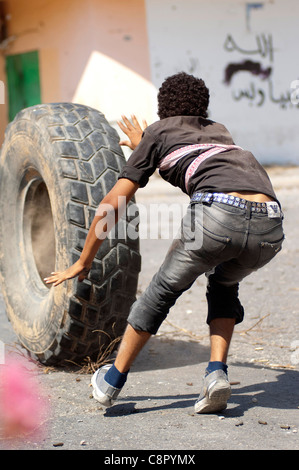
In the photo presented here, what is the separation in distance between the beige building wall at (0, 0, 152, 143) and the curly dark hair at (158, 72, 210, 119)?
9.94 meters

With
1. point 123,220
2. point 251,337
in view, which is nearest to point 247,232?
point 123,220

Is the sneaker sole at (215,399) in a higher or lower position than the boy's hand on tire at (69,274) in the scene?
lower

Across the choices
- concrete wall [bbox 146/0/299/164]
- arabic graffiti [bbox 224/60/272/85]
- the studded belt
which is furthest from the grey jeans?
arabic graffiti [bbox 224/60/272/85]

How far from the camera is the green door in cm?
1439

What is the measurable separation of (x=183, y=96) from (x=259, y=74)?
37.6 feet

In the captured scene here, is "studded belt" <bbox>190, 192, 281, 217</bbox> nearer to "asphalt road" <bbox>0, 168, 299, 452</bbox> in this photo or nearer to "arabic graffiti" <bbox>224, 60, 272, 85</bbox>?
"asphalt road" <bbox>0, 168, 299, 452</bbox>

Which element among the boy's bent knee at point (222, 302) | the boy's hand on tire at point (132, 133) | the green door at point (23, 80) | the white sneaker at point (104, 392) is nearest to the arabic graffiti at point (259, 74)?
the green door at point (23, 80)

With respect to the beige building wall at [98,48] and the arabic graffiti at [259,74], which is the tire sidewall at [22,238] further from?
the arabic graffiti at [259,74]

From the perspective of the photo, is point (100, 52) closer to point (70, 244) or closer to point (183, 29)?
point (183, 29)

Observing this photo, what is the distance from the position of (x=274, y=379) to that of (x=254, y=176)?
1202 millimetres

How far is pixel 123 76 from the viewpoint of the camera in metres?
13.1

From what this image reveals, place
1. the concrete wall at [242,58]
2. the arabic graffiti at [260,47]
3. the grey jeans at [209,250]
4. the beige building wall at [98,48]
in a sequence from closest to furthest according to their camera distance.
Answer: the grey jeans at [209,250]
the beige building wall at [98,48]
the concrete wall at [242,58]
the arabic graffiti at [260,47]

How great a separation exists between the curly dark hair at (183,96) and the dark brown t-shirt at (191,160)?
0.05 metres

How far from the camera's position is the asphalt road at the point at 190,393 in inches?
105
